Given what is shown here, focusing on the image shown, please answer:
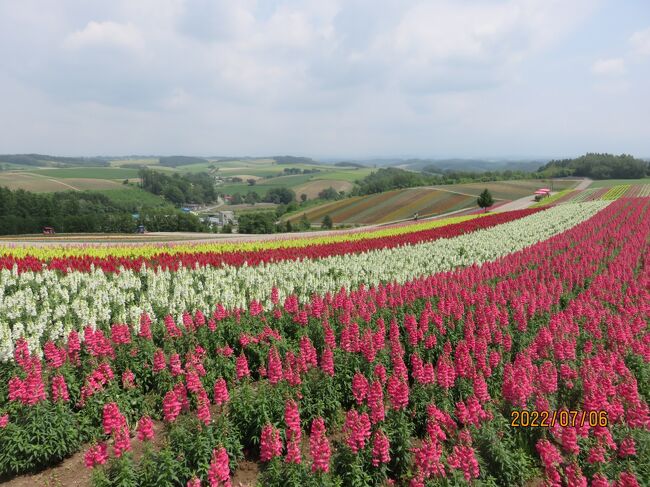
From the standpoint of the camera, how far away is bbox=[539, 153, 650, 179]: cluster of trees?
126125mm

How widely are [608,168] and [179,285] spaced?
145 metres

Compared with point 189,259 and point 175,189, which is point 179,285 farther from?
point 175,189

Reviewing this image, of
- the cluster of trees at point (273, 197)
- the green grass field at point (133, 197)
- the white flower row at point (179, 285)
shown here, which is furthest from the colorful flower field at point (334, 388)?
the cluster of trees at point (273, 197)

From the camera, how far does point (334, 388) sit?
749cm

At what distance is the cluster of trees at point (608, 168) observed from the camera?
126125 millimetres

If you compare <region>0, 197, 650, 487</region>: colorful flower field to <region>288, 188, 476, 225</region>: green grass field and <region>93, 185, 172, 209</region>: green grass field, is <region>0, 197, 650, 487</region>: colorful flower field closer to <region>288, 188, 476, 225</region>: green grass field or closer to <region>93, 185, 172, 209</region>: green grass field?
<region>288, 188, 476, 225</region>: green grass field

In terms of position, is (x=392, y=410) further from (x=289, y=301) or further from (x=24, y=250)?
(x=24, y=250)

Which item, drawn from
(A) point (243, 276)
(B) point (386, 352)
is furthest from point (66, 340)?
(A) point (243, 276)

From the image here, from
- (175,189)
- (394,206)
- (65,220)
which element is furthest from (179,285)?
(175,189)

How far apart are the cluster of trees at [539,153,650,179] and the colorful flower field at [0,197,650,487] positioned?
446 ft

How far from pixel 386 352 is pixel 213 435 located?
3.83 metres

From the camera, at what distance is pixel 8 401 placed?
23.9 feet

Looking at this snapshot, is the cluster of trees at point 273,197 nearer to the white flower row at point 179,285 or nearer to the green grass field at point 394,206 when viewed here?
the green grass field at point 394,206

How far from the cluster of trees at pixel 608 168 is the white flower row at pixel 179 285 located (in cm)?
12649
